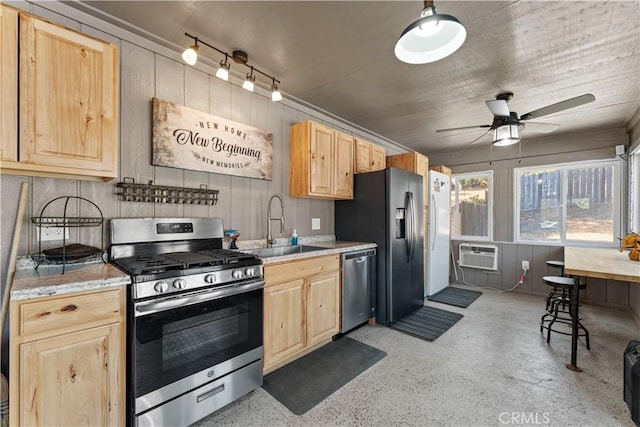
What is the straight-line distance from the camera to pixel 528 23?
6.02 feet

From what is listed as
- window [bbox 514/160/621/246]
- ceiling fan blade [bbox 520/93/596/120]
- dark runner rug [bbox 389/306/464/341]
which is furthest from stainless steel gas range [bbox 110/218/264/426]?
window [bbox 514/160/621/246]

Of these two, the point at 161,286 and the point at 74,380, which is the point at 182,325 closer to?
the point at 161,286

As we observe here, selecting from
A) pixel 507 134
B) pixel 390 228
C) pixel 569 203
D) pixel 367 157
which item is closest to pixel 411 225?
pixel 390 228

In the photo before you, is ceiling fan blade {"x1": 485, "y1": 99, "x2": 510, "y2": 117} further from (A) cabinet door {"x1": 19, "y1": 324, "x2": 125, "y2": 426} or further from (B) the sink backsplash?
(A) cabinet door {"x1": 19, "y1": 324, "x2": 125, "y2": 426}

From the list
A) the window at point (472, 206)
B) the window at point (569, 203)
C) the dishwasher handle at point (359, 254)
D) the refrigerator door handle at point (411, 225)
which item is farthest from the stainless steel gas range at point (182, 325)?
the window at point (569, 203)

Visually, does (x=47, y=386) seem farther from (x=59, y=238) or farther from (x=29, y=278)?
(x=59, y=238)

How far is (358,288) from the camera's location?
9.89 ft

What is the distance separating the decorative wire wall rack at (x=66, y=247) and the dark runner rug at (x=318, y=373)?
1.50 meters

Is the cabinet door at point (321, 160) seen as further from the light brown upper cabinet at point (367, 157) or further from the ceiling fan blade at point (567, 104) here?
the ceiling fan blade at point (567, 104)

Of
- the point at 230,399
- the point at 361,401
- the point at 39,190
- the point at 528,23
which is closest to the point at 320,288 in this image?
the point at 361,401

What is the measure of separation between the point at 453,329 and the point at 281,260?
222 centimetres

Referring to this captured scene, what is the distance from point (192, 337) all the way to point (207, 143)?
1.52 metres

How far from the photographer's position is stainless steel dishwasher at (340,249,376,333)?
112 inches

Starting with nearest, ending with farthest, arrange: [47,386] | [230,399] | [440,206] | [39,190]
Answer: [47,386], [39,190], [230,399], [440,206]
